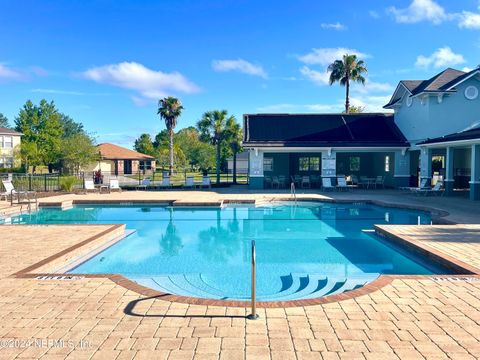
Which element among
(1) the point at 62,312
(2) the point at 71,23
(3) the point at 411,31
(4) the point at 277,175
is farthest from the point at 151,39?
(1) the point at 62,312

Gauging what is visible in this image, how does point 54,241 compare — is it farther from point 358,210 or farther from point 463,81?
point 463,81

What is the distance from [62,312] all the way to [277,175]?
845 inches

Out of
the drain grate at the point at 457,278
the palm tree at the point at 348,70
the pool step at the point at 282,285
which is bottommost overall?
the pool step at the point at 282,285

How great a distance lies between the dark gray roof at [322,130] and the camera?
22.4 meters

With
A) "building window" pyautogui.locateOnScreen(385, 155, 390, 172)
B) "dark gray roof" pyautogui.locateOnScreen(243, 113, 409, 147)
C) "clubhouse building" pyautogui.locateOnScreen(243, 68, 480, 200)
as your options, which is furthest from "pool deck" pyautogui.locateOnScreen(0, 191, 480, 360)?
"building window" pyautogui.locateOnScreen(385, 155, 390, 172)

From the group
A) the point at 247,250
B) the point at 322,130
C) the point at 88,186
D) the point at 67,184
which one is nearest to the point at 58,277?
the point at 247,250

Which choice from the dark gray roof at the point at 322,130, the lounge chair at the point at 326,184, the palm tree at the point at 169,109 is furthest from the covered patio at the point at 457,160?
the palm tree at the point at 169,109

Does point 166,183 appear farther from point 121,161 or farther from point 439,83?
point 121,161

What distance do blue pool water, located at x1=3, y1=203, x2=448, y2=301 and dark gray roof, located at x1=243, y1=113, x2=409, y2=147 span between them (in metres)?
7.39

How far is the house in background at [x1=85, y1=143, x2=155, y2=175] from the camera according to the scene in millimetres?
44750

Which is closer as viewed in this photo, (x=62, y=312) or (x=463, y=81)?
(x=62, y=312)

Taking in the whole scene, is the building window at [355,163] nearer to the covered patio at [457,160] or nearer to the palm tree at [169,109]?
the covered patio at [457,160]

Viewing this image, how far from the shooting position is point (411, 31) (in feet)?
59.9

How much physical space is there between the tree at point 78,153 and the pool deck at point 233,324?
26117mm
